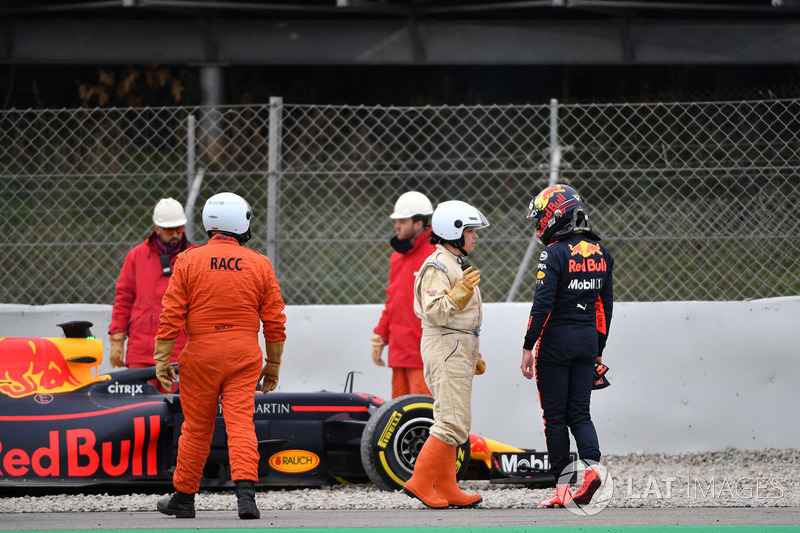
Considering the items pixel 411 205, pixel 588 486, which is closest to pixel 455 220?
pixel 411 205

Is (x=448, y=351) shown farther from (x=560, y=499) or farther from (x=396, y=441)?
(x=560, y=499)

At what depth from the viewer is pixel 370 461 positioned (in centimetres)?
604

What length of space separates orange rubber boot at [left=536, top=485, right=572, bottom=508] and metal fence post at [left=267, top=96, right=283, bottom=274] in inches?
111

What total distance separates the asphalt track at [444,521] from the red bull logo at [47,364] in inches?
37.1

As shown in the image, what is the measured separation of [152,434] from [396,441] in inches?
54.5

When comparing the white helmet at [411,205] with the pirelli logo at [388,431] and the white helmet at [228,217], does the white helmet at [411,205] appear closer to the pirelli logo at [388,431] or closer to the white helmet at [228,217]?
the pirelli logo at [388,431]

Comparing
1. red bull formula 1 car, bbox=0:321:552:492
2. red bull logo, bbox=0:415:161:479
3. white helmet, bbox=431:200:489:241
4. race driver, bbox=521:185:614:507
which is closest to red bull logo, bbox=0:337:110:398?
red bull formula 1 car, bbox=0:321:552:492

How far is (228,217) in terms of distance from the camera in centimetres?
541

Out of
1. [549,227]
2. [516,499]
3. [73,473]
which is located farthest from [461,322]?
[73,473]

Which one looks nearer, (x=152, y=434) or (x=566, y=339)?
(x=566, y=339)

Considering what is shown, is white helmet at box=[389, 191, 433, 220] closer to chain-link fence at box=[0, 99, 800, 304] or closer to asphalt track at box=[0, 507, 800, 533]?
chain-link fence at box=[0, 99, 800, 304]

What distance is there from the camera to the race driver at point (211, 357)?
5.21 metres

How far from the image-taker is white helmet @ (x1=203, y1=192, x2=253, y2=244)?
542 centimetres

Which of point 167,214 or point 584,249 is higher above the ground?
point 167,214
